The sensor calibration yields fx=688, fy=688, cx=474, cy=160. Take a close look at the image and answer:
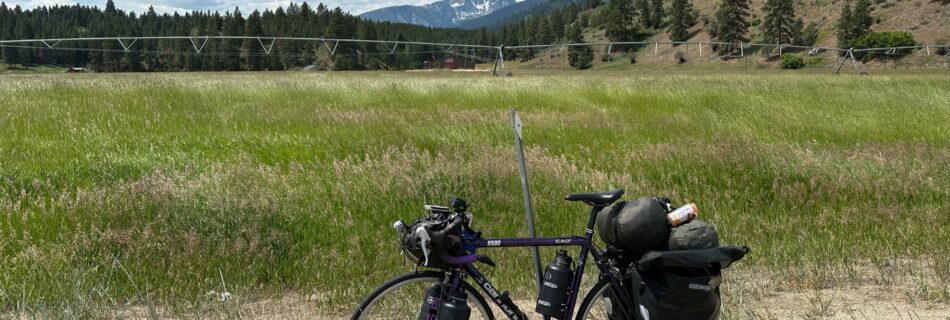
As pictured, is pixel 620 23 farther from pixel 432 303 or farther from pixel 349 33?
pixel 432 303

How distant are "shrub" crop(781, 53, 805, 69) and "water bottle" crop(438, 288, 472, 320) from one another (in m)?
64.6

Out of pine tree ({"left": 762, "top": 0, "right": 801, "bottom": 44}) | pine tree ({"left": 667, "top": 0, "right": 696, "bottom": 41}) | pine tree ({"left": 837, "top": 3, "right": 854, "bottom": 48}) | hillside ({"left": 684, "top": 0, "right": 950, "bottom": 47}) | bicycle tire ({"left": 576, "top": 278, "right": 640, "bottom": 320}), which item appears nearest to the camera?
bicycle tire ({"left": 576, "top": 278, "right": 640, "bottom": 320})

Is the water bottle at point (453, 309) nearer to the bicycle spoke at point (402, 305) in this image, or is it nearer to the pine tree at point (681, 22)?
the bicycle spoke at point (402, 305)

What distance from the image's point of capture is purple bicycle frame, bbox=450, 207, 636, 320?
322 centimetres

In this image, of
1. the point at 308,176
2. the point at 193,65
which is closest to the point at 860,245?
the point at 308,176

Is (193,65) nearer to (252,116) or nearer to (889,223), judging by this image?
(252,116)

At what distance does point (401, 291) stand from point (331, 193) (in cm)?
319

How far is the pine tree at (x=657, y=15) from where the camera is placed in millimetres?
139375

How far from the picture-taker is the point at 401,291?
414 centimetres

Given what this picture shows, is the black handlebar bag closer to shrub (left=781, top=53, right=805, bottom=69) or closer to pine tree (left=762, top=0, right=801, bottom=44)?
shrub (left=781, top=53, right=805, bottom=69)

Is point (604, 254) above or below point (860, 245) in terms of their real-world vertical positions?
above

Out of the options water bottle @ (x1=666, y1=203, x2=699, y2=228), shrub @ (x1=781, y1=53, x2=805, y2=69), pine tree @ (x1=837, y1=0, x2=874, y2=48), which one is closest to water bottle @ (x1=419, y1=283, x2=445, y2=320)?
water bottle @ (x1=666, y1=203, x2=699, y2=228)

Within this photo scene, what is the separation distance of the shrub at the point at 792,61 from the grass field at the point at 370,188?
51.9 m

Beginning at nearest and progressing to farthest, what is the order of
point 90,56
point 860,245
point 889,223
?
point 860,245 → point 889,223 → point 90,56
